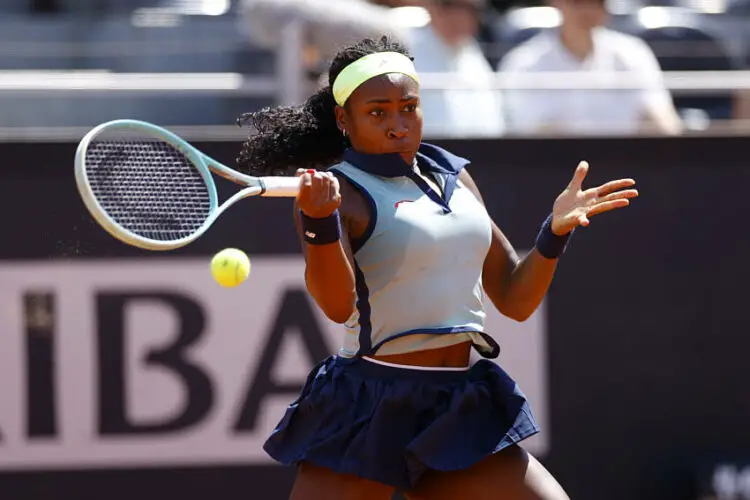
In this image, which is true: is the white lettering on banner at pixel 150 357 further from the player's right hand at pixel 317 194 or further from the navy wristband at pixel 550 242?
the player's right hand at pixel 317 194

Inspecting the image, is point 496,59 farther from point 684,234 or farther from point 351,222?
point 351,222

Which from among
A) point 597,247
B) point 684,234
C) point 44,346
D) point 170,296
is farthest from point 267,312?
point 684,234

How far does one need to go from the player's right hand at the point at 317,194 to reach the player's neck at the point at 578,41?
9.73 ft

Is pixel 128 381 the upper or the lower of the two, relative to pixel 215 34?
lower

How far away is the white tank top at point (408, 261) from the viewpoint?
307 cm

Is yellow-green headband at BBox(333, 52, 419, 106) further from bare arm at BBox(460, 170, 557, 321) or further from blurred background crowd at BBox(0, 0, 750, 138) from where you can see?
blurred background crowd at BBox(0, 0, 750, 138)

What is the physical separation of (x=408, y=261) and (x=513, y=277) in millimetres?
352

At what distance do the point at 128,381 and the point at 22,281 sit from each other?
0.55m

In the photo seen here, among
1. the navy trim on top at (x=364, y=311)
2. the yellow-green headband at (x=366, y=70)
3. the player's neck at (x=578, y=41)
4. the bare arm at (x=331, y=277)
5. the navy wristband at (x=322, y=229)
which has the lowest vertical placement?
the navy trim on top at (x=364, y=311)

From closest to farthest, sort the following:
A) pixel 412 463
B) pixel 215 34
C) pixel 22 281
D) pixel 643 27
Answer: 1. pixel 412 463
2. pixel 22 281
3. pixel 215 34
4. pixel 643 27

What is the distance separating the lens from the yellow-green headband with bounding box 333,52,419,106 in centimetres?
309

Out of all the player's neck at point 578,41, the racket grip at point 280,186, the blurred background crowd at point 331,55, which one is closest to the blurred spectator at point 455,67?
the blurred background crowd at point 331,55

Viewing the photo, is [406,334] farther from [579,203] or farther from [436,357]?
[579,203]

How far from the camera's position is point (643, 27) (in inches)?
260
